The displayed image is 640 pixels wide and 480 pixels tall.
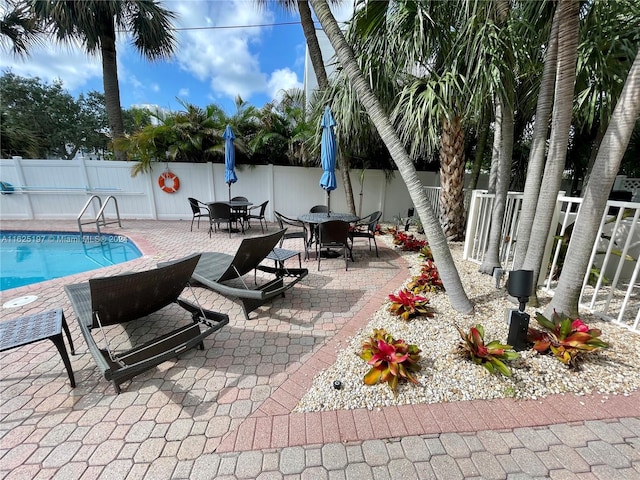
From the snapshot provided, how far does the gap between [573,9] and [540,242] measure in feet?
7.86

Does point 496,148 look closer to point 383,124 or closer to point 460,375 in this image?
point 383,124

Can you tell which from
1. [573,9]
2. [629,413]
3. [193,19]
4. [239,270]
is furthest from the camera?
[193,19]

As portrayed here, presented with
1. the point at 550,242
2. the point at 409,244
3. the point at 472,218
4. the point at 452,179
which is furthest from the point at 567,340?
the point at 452,179

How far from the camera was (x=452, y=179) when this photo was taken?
6855 mm

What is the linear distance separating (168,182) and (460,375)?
10.9 meters

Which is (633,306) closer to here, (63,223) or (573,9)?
(573,9)

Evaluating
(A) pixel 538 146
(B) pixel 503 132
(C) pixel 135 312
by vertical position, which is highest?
(B) pixel 503 132

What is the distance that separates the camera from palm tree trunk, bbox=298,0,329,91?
7.24m

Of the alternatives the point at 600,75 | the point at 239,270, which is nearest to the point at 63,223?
the point at 239,270

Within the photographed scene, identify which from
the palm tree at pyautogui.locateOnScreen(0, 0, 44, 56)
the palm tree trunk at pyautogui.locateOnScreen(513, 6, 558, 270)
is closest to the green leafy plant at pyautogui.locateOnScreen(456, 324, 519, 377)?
the palm tree trunk at pyautogui.locateOnScreen(513, 6, 558, 270)

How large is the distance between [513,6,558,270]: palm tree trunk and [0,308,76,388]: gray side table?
198 inches

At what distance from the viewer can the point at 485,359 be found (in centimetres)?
232

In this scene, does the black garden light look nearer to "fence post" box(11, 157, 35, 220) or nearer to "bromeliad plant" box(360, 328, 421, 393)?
"bromeliad plant" box(360, 328, 421, 393)

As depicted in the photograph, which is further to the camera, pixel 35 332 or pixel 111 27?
pixel 111 27
